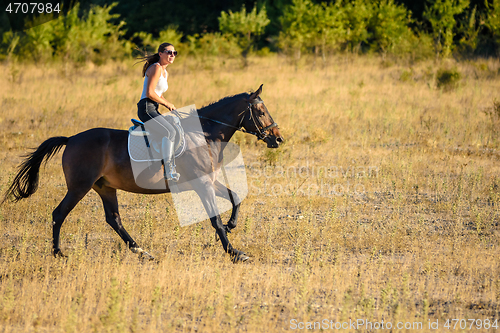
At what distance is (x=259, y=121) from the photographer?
6305 millimetres

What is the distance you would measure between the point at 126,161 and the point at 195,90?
41.3ft

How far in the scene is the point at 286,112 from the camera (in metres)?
15.0

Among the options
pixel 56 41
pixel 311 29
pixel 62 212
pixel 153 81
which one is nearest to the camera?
pixel 153 81

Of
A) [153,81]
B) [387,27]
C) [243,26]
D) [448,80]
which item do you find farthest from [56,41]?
[153,81]

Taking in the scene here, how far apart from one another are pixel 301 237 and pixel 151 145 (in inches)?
100

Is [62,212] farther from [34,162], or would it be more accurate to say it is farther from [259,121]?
[259,121]

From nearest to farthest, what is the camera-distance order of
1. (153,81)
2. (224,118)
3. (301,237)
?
(153,81)
(224,118)
(301,237)

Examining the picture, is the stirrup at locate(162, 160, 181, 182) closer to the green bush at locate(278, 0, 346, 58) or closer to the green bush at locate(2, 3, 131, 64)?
the green bush at locate(2, 3, 131, 64)

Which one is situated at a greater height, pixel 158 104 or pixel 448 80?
pixel 158 104

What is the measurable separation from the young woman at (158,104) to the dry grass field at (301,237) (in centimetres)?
119

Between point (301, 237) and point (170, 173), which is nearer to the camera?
point (170, 173)

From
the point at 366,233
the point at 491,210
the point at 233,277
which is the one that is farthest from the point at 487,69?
the point at 233,277

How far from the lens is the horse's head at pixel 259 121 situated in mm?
6293

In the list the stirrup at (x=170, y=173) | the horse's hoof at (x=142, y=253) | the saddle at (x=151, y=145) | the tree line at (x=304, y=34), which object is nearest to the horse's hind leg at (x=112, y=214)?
the horse's hoof at (x=142, y=253)
